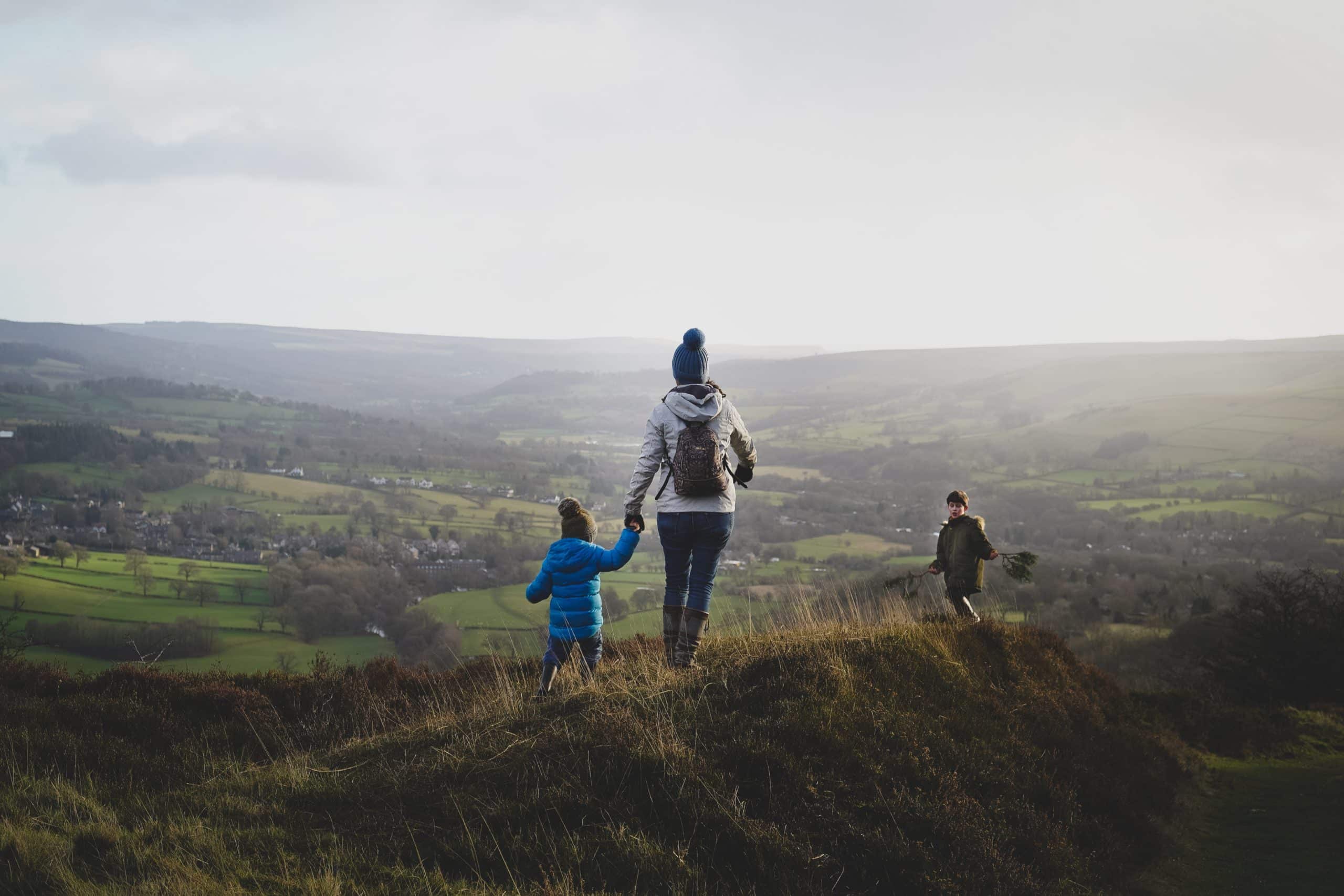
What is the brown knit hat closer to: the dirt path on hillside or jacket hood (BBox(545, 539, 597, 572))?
jacket hood (BBox(545, 539, 597, 572))

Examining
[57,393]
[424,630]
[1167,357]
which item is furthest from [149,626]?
[1167,357]

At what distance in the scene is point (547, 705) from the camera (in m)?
6.89

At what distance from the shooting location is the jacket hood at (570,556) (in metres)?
7.04

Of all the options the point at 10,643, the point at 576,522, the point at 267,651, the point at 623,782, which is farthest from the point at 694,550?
the point at 267,651

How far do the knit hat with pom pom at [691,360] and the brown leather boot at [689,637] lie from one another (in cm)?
207

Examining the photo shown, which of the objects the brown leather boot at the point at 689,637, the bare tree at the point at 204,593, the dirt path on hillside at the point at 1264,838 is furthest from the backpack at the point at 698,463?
the bare tree at the point at 204,593

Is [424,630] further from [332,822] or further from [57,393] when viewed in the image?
[57,393]

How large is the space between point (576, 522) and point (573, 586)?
0.57m

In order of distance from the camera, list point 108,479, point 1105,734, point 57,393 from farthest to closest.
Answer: point 57,393
point 108,479
point 1105,734

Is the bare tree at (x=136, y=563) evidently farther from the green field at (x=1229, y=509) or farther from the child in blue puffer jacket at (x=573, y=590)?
the green field at (x=1229, y=509)

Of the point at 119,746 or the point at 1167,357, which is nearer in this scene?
the point at 119,746

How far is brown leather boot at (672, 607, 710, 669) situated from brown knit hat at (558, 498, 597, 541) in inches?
45.3

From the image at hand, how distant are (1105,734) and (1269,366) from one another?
6300 inches

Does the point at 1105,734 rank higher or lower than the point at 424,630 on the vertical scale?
higher
